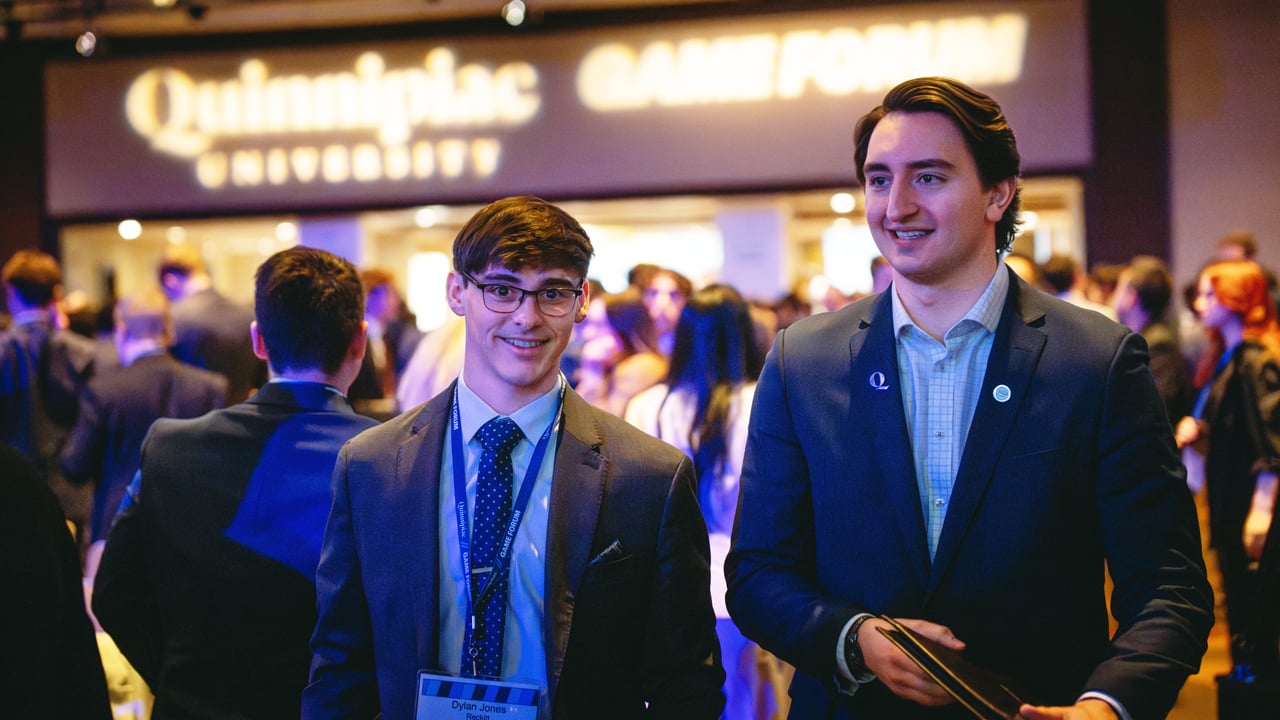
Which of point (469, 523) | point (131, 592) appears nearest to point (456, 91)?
point (131, 592)

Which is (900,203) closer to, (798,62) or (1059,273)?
(1059,273)

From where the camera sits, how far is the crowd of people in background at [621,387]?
2461mm

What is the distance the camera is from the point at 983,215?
1672 millimetres

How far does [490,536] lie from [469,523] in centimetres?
5

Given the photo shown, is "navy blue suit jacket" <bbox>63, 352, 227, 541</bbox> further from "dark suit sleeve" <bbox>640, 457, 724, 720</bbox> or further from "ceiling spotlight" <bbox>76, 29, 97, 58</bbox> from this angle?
"ceiling spotlight" <bbox>76, 29, 97, 58</bbox>

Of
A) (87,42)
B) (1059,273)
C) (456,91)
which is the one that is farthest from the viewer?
(456,91)

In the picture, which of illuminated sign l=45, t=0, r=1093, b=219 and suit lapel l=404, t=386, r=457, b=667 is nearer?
suit lapel l=404, t=386, r=457, b=667

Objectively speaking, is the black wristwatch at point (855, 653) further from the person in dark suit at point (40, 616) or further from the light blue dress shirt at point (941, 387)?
the person in dark suit at point (40, 616)

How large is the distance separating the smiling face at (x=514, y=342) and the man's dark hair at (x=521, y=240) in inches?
0.7

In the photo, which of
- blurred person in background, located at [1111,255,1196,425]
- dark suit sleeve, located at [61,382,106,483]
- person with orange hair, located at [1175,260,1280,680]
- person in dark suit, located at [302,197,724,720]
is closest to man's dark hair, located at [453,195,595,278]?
person in dark suit, located at [302,197,724,720]

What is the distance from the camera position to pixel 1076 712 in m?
1.43

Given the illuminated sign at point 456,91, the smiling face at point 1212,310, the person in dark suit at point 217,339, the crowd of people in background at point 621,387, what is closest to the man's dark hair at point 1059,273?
the crowd of people in background at point 621,387

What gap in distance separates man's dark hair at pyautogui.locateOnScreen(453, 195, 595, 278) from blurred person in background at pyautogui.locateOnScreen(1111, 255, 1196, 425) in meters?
3.76

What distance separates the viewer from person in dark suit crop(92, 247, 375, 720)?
2.12 meters
